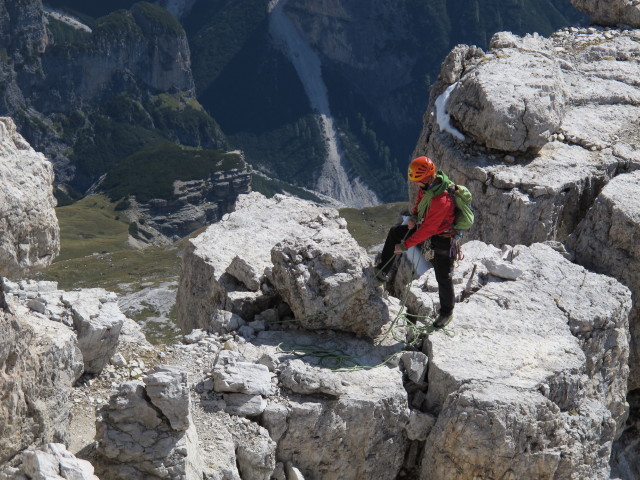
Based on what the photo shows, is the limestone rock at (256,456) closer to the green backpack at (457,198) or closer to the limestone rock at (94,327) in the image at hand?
the limestone rock at (94,327)

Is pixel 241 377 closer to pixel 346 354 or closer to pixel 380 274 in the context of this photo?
pixel 346 354

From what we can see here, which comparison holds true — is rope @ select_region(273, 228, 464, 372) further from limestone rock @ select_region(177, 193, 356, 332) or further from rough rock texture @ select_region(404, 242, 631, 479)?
limestone rock @ select_region(177, 193, 356, 332)

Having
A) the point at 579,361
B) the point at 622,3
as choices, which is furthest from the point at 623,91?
the point at 579,361

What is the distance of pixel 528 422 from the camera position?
18.2 meters

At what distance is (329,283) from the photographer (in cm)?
1980

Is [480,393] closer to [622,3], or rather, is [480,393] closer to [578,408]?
[578,408]

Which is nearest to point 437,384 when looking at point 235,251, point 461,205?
point 461,205

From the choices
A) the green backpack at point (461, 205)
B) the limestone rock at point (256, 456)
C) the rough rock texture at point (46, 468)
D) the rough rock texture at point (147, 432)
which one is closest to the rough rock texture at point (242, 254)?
the green backpack at point (461, 205)

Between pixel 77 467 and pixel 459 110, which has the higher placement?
pixel 459 110

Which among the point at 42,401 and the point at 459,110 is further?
the point at 459,110

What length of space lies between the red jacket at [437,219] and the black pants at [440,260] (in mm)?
413

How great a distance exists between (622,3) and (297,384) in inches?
1480

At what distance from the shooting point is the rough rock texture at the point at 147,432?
15203mm

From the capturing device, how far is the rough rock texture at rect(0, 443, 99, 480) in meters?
13.3
